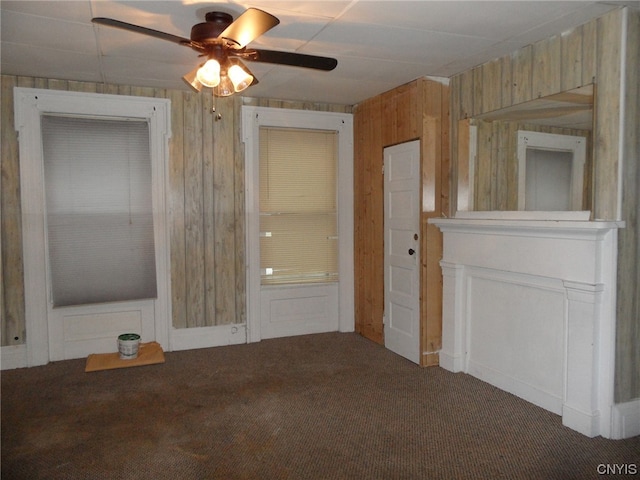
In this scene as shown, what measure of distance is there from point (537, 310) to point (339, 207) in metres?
2.46

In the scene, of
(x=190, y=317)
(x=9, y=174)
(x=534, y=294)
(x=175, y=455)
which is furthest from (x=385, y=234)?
(x=9, y=174)

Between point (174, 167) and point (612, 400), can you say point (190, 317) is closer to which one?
point (174, 167)

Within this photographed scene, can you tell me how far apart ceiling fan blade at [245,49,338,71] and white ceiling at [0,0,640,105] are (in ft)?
0.89

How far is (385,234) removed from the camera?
15.3 feet

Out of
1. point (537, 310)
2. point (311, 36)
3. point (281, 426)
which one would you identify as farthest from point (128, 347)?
point (537, 310)

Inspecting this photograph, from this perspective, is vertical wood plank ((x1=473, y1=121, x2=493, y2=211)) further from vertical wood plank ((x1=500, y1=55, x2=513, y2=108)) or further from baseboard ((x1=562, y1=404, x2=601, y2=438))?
baseboard ((x1=562, y1=404, x2=601, y2=438))

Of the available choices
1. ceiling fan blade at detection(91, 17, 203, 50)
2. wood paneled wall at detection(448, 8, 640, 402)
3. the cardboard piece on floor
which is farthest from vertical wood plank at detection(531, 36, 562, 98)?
the cardboard piece on floor

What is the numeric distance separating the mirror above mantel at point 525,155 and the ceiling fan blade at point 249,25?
1.94m

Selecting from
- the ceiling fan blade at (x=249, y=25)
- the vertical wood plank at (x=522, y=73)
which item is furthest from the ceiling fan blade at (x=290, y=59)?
the vertical wood plank at (x=522, y=73)

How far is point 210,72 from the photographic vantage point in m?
2.53

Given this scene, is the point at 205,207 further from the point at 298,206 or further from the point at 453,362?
the point at 453,362

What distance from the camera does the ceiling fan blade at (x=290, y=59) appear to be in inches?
103

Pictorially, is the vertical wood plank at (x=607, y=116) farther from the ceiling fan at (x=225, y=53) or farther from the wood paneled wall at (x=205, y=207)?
the wood paneled wall at (x=205, y=207)

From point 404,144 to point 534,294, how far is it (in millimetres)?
1741
